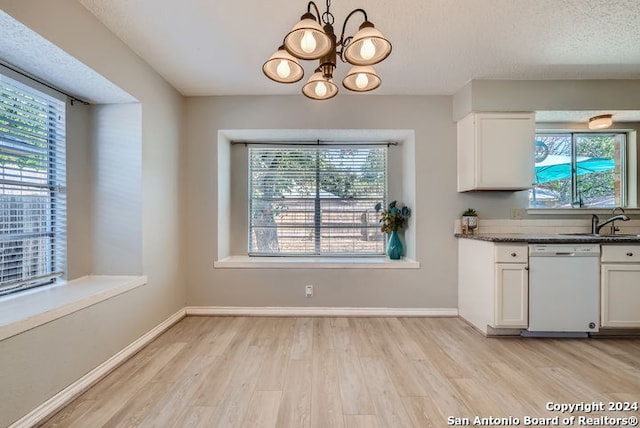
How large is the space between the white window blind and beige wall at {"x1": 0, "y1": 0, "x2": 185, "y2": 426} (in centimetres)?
101

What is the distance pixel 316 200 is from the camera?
3637mm

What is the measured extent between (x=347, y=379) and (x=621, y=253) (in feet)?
9.03

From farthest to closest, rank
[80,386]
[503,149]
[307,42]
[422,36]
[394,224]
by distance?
[394,224]
[503,149]
[422,36]
[80,386]
[307,42]

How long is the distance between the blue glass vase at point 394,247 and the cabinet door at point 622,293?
1828mm

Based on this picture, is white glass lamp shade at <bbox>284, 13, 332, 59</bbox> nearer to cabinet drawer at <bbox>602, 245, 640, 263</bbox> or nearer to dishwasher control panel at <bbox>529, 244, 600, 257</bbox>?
dishwasher control panel at <bbox>529, 244, 600, 257</bbox>

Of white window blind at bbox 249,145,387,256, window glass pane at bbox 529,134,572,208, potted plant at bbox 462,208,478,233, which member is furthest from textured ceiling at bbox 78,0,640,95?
potted plant at bbox 462,208,478,233

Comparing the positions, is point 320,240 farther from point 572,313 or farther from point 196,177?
point 572,313

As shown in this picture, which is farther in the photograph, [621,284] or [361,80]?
[621,284]

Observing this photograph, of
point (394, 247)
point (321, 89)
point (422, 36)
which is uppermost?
point (422, 36)

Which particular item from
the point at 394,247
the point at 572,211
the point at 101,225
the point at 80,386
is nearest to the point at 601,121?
the point at 572,211

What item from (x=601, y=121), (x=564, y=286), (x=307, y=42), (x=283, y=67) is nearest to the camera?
(x=307, y=42)

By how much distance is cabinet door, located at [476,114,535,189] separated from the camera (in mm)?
2816

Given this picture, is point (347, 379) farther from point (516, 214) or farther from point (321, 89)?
point (516, 214)

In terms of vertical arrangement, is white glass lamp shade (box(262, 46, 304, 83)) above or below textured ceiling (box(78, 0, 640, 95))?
below
